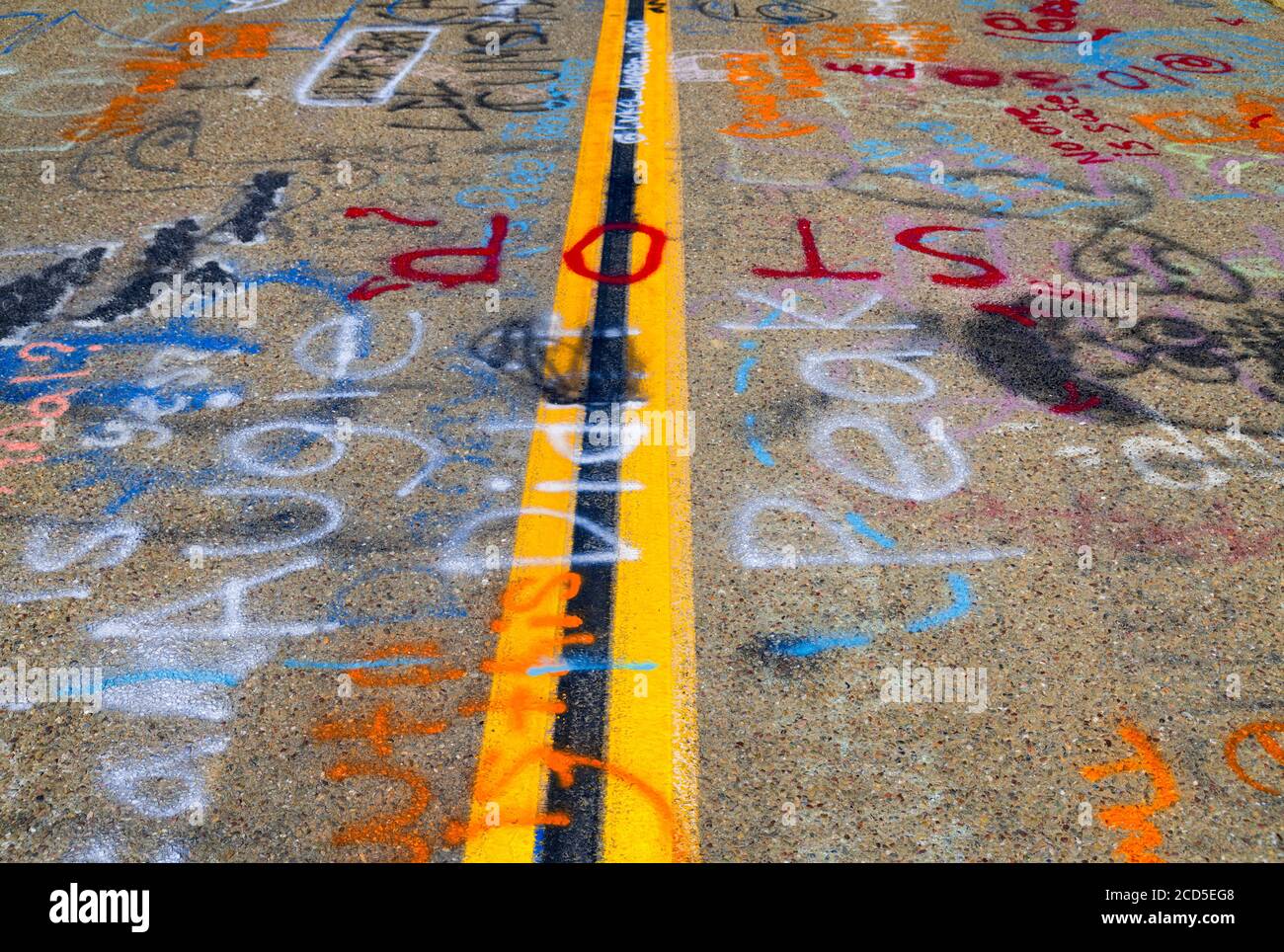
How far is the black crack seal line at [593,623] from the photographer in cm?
266

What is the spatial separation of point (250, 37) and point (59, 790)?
6.86m

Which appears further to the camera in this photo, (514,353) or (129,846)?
(514,353)

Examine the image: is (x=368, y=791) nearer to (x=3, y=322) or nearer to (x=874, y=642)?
(x=874, y=642)

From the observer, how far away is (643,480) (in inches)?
148

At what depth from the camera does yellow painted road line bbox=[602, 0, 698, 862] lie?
2674mm

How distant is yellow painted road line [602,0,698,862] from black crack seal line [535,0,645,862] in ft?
0.10

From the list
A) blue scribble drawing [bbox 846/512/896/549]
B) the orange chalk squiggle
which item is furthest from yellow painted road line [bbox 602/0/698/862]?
the orange chalk squiggle

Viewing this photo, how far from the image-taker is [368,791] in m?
2.74

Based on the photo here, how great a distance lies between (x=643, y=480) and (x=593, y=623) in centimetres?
69

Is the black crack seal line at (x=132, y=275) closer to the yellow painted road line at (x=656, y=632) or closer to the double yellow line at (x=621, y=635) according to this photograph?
the double yellow line at (x=621, y=635)

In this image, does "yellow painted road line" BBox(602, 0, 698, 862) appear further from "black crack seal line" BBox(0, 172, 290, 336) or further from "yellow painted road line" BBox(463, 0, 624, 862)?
"black crack seal line" BBox(0, 172, 290, 336)
